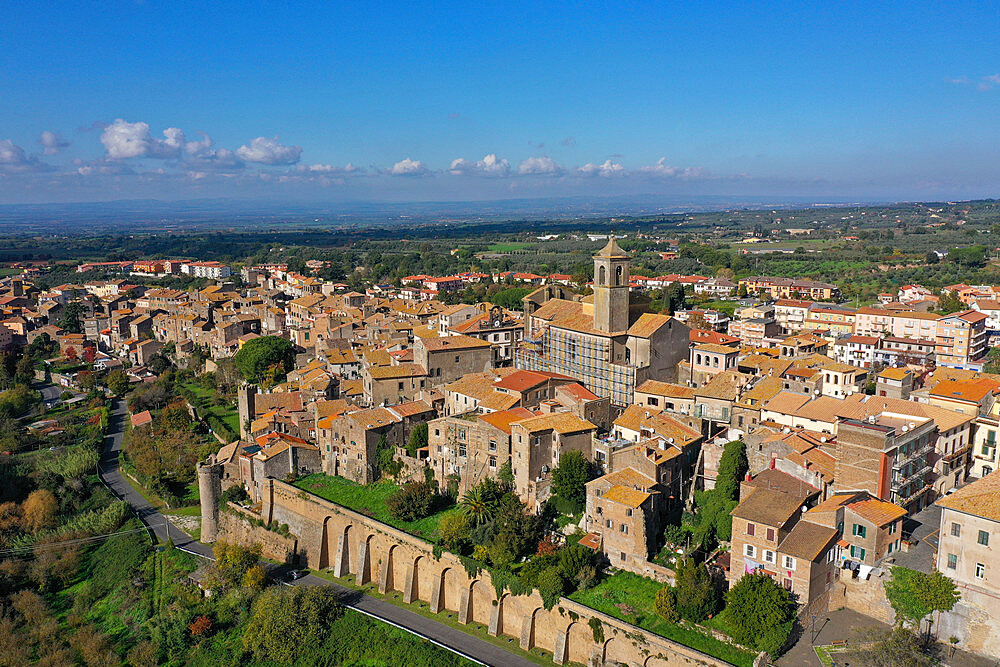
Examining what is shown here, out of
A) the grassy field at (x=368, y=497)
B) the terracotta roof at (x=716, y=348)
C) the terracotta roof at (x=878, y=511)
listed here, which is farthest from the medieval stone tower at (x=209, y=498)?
the terracotta roof at (x=878, y=511)

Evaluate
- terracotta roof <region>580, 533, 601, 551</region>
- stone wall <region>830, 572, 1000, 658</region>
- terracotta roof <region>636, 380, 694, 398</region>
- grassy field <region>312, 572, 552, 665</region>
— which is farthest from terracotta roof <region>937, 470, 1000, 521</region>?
terracotta roof <region>636, 380, 694, 398</region>

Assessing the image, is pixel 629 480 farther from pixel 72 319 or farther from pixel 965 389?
pixel 72 319

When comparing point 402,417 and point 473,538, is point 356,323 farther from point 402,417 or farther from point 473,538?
point 473,538

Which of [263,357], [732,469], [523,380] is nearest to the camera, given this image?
[732,469]

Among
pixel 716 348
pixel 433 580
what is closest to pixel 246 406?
pixel 433 580

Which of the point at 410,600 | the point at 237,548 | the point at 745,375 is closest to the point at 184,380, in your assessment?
the point at 237,548

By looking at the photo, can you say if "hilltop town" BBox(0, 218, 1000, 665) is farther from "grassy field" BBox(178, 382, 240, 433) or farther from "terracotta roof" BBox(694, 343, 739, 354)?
"grassy field" BBox(178, 382, 240, 433)
